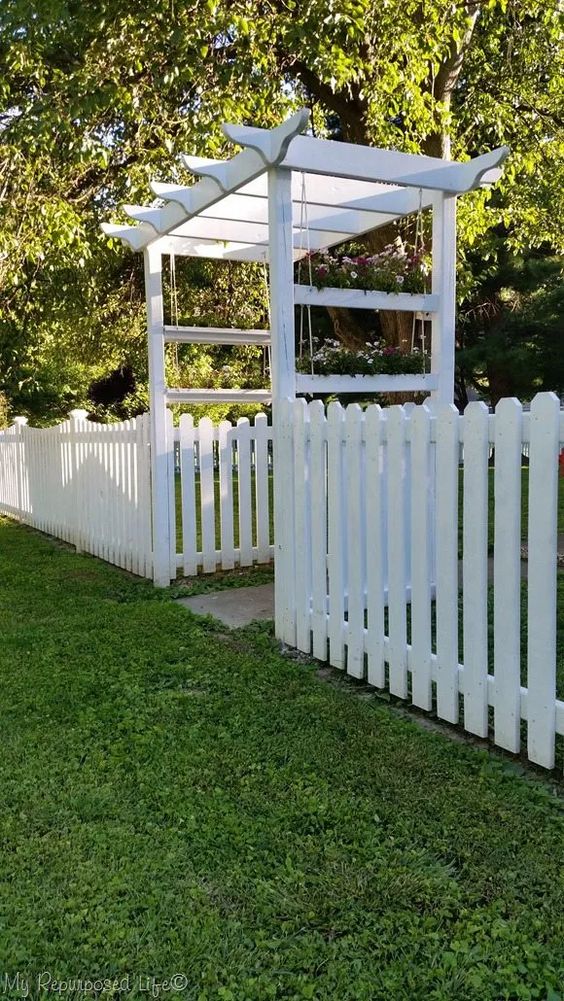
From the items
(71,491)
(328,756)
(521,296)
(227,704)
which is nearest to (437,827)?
(328,756)

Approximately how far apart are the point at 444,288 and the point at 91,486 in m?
4.02

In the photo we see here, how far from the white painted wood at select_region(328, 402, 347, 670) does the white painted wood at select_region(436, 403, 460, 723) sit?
2.33 feet

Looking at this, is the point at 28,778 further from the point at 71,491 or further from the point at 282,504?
the point at 71,491

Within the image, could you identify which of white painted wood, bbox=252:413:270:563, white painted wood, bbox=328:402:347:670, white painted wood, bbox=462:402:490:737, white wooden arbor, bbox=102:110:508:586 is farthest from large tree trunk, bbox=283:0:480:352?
white painted wood, bbox=462:402:490:737

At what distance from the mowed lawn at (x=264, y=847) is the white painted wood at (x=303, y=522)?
1.10ft

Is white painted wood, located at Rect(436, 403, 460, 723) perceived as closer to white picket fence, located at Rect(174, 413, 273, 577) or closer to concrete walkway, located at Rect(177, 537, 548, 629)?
concrete walkway, located at Rect(177, 537, 548, 629)

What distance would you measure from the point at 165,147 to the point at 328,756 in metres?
6.82

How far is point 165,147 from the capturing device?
7789 millimetres

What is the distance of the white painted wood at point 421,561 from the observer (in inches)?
128

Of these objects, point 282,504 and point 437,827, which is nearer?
point 437,827

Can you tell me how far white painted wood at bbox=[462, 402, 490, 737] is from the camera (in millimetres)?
2936

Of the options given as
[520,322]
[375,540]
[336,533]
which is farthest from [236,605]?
[520,322]

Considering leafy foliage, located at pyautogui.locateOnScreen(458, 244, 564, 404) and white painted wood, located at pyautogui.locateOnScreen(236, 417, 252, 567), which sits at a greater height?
leafy foliage, located at pyautogui.locateOnScreen(458, 244, 564, 404)

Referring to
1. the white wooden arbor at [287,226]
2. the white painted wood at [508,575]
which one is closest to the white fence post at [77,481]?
the white wooden arbor at [287,226]
